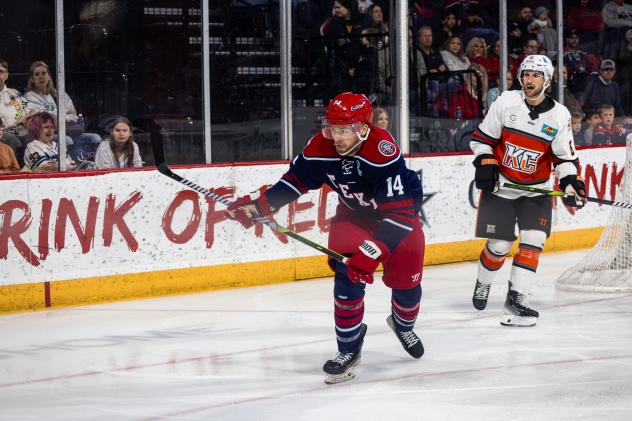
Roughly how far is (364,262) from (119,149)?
290 centimetres

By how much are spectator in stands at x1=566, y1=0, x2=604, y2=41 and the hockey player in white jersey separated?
144 inches

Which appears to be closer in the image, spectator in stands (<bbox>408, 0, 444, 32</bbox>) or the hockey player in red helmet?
the hockey player in red helmet

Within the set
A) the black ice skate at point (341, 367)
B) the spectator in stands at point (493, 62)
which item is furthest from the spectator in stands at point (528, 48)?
the black ice skate at point (341, 367)

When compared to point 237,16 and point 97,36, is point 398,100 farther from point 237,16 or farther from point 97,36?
point 97,36

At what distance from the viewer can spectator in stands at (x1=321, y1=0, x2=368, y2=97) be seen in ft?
24.9

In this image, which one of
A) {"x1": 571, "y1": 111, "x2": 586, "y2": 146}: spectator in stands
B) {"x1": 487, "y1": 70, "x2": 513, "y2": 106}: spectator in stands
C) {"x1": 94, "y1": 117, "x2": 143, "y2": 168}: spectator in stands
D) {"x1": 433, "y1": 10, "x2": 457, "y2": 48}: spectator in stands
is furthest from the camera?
{"x1": 571, "y1": 111, "x2": 586, "y2": 146}: spectator in stands

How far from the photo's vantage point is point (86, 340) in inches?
203

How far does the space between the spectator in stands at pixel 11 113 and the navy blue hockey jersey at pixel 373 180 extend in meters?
2.36

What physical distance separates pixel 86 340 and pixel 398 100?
131 inches

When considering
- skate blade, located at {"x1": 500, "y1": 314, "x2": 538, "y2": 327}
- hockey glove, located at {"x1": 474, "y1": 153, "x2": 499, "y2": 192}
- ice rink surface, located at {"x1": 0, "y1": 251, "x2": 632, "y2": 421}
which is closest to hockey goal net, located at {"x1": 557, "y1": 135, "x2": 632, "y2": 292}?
ice rink surface, located at {"x1": 0, "y1": 251, "x2": 632, "y2": 421}

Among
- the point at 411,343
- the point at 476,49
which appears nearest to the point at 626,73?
the point at 476,49

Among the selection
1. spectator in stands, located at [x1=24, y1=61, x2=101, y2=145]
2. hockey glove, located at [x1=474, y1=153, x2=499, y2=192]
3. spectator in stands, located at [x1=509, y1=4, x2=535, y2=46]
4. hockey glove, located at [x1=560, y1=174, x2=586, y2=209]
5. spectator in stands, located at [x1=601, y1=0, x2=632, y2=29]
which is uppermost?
spectator in stands, located at [x1=601, y1=0, x2=632, y2=29]

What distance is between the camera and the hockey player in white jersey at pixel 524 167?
5332 mm

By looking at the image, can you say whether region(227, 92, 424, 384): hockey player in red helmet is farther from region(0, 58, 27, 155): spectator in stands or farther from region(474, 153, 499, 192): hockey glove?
region(0, 58, 27, 155): spectator in stands
